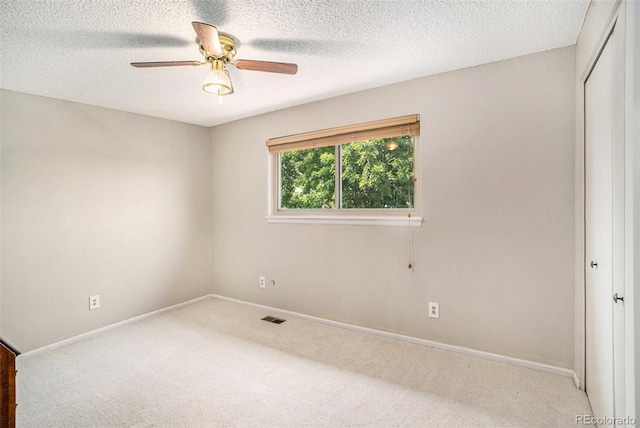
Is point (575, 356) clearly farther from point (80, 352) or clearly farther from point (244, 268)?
point (80, 352)

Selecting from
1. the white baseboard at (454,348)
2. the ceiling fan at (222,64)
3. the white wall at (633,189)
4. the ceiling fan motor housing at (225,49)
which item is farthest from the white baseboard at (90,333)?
the white wall at (633,189)

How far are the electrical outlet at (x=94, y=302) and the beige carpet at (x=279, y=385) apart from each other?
0.31 metres

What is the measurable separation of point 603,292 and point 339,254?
1934 mm

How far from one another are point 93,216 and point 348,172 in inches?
97.8

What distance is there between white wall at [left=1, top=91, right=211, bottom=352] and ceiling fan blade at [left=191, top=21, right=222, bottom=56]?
6.77 ft

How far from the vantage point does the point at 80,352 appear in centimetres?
265

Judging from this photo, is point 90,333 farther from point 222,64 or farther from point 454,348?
point 454,348

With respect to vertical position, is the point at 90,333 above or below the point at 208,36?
below

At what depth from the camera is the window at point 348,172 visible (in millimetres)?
2758

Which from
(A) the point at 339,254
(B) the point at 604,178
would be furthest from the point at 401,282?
(B) the point at 604,178

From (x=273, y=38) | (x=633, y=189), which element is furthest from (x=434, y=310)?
(x=273, y=38)

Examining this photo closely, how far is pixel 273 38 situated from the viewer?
6.33 ft

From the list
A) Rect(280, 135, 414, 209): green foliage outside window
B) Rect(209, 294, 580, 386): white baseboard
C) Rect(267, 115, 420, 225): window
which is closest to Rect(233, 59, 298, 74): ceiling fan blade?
Rect(267, 115, 420, 225): window

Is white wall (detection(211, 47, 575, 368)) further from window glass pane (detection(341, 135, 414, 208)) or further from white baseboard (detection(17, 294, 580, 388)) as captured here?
window glass pane (detection(341, 135, 414, 208))
